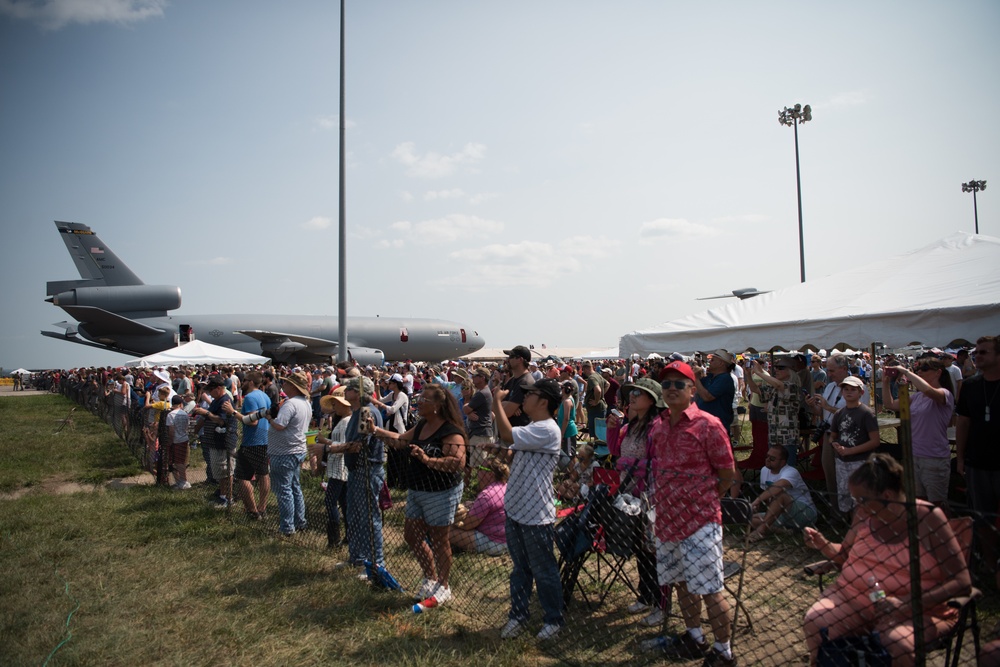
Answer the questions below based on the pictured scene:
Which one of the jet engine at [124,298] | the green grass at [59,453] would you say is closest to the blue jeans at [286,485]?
the green grass at [59,453]

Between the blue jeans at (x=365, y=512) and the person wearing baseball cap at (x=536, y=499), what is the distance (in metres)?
1.48

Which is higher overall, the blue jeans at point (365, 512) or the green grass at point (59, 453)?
the blue jeans at point (365, 512)

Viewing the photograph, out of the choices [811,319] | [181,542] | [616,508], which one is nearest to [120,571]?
[181,542]

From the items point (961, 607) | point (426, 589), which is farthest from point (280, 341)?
point (961, 607)

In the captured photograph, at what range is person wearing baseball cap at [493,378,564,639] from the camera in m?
3.71

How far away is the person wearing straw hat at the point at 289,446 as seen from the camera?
19.9 ft

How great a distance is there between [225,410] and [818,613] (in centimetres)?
694

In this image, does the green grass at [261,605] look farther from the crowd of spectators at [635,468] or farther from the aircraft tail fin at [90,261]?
the aircraft tail fin at [90,261]

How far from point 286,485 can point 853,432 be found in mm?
5472

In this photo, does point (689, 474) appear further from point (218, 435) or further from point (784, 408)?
point (218, 435)

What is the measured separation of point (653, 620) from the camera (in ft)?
13.4

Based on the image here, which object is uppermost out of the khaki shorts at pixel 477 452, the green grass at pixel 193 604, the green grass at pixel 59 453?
the khaki shorts at pixel 477 452

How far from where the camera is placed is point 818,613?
289 centimetres

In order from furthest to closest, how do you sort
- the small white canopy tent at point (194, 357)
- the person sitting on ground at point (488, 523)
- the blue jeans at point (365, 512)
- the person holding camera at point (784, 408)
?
the small white canopy tent at point (194, 357), the person holding camera at point (784, 408), the person sitting on ground at point (488, 523), the blue jeans at point (365, 512)
